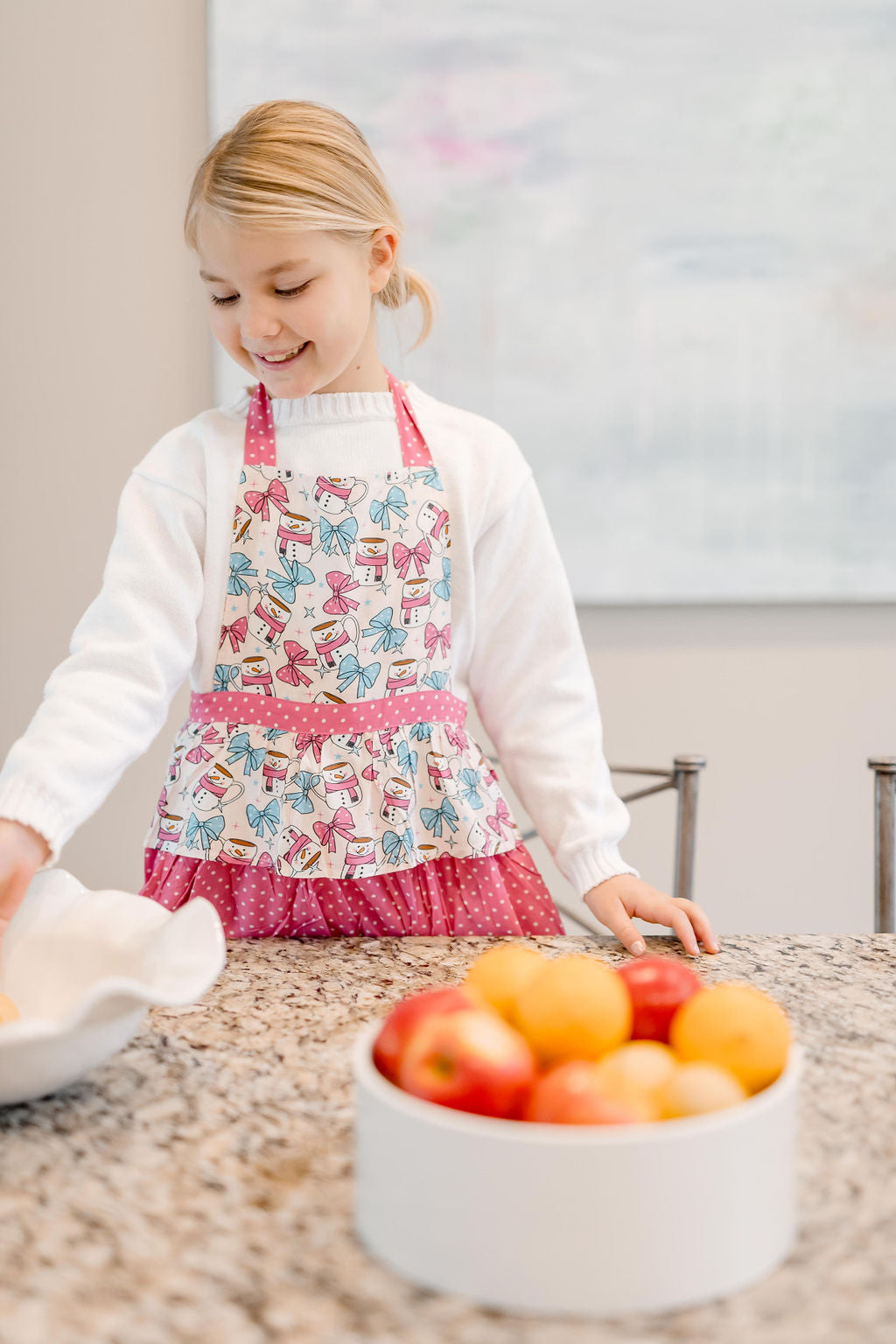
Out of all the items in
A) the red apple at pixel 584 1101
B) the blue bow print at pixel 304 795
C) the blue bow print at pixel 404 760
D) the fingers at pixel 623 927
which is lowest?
the fingers at pixel 623 927

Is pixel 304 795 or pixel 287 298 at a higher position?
pixel 287 298

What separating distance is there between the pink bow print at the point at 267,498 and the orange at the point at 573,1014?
2.35ft

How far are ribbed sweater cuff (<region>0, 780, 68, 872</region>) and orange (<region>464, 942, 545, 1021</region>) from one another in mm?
405

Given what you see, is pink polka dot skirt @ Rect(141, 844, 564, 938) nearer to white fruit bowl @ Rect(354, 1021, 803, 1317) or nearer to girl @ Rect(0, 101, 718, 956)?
girl @ Rect(0, 101, 718, 956)

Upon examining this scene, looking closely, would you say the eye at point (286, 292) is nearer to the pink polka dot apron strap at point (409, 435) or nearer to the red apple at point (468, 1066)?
the pink polka dot apron strap at point (409, 435)

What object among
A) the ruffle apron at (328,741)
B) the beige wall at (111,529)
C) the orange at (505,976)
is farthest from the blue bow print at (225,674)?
the beige wall at (111,529)

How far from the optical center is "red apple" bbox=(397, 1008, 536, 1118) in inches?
20.1

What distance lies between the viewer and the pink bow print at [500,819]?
124cm

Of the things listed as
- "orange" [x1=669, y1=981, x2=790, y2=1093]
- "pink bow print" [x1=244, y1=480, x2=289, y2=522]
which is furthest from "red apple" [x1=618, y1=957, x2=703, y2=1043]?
"pink bow print" [x1=244, y1=480, x2=289, y2=522]

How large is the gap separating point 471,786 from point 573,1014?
0.69m

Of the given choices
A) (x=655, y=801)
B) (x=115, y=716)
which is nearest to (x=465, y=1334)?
(x=115, y=716)

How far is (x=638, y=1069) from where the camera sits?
0.52 metres

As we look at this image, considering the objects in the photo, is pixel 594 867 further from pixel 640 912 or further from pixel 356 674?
pixel 356 674

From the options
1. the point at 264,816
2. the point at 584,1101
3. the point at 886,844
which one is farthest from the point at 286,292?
the point at 886,844
